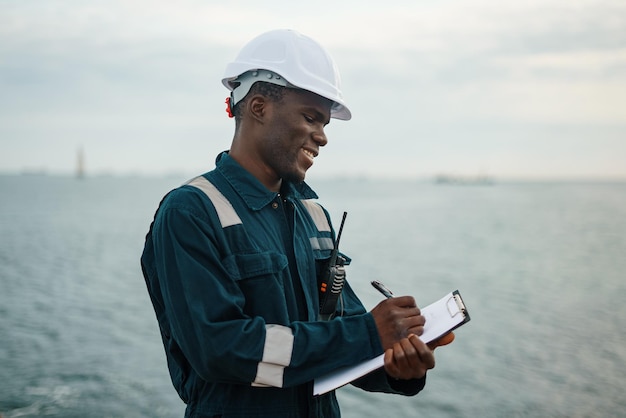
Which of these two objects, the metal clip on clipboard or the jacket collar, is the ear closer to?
the jacket collar

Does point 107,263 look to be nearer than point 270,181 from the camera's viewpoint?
No

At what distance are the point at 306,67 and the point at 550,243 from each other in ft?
114

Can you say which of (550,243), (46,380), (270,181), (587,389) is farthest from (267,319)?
(550,243)

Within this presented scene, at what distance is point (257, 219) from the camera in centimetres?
247

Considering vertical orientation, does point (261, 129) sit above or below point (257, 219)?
above

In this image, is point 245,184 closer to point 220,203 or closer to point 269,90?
point 220,203

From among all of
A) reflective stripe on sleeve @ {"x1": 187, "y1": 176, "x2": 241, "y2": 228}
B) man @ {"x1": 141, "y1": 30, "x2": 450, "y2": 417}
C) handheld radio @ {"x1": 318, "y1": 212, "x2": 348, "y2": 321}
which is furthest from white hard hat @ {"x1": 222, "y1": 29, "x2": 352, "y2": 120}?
handheld radio @ {"x1": 318, "y1": 212, "x2": 348, "y2": 321}

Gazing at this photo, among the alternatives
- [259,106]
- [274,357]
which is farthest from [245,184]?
[274,357]

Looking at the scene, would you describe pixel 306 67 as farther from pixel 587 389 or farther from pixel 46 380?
pixel 587 389

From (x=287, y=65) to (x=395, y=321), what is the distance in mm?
1004

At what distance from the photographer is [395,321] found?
2283 mm

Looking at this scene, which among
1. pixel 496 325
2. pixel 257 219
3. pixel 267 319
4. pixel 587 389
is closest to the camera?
pixel 267 319

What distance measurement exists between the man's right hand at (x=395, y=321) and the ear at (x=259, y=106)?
0.83 m

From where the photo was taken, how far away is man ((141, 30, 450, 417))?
2154 millimetres
